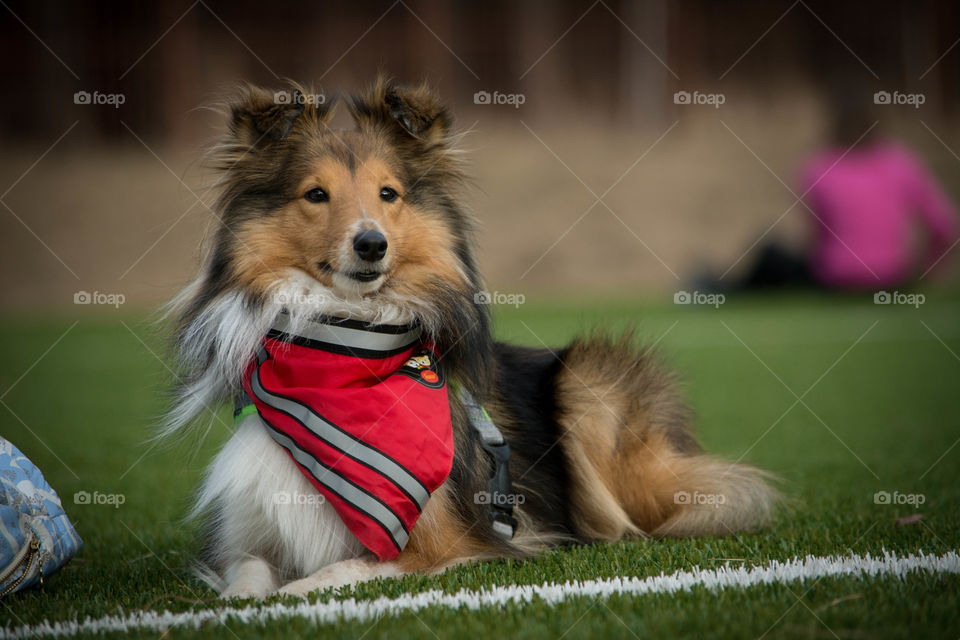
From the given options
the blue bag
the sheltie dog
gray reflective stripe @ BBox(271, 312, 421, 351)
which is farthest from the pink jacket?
the blue bag

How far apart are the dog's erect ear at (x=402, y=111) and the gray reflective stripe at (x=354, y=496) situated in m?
1.45

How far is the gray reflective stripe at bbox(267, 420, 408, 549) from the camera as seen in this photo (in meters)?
3.26

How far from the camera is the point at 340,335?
348cm

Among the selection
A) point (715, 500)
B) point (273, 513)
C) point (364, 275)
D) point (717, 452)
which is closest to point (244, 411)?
point (273, 513)

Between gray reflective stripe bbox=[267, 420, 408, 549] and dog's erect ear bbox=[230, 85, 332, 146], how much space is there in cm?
132

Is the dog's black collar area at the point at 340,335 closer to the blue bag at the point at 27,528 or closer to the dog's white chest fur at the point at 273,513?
the dog's white chest fur at the point at 273,513

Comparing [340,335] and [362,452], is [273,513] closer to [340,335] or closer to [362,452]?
[362,452]

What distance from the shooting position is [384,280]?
12.0 feet

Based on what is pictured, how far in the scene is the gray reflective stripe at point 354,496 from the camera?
3.26 m

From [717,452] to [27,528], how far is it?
14.2 ft

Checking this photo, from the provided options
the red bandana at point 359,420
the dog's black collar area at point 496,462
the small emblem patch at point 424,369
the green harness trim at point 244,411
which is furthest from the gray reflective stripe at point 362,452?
the dog's black collar area at point 496,462

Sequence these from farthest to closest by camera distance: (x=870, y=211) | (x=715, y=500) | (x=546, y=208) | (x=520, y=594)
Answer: (x=546, y=208), (x=870, y=211), (x=715, y=500), (x=520, y=594)

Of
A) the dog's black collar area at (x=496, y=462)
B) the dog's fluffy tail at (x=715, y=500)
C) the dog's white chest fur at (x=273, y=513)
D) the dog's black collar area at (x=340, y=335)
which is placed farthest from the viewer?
the dog's fluffy tail at (x=715, y=500)

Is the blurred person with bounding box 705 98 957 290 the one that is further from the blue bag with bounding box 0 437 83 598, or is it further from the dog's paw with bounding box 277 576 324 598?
the blue bag with bounding box 0 437 83 598
